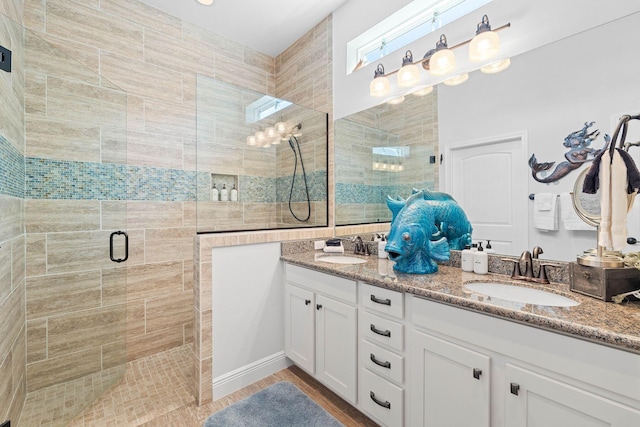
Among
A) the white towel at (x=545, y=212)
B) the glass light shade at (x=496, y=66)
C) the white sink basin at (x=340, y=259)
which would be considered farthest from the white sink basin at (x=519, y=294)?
the glass light shade at (x=496, y=66)

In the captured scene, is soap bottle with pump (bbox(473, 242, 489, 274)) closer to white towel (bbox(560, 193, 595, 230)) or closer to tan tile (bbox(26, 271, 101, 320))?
white towel (bbox(560, 193, 595, 230))

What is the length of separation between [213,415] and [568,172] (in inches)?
91.0

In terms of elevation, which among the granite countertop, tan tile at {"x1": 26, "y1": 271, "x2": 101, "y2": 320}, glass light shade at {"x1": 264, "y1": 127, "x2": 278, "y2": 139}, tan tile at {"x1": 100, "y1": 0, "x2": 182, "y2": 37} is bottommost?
tan tile at {"x1": 26, "y1": 271, "x2": 101, "y2": 320}

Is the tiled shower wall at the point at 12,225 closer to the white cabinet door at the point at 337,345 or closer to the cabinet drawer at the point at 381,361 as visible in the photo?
the white cabinet door at the point at 337,345

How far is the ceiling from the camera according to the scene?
2.47 metres

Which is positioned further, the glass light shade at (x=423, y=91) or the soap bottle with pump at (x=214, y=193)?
the soap bottle with pump at (x=214, y=193)

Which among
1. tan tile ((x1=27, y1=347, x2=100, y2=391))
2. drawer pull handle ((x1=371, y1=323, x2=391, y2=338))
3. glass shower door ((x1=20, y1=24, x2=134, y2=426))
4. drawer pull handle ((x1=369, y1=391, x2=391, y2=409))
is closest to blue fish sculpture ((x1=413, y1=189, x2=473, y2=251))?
drawer pull handle ((x1=371, y1=323, x2=391, y2=338))

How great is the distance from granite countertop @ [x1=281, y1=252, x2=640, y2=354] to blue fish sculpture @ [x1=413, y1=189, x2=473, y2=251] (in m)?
0.18

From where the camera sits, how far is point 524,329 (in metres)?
1.01

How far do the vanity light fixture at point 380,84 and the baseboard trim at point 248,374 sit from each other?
7.15 feet

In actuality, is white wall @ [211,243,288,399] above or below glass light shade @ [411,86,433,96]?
below

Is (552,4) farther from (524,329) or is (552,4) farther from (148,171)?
(148,171)

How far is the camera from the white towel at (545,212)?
1410mm

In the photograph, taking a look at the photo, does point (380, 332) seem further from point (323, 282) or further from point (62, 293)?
point (62, 293)
